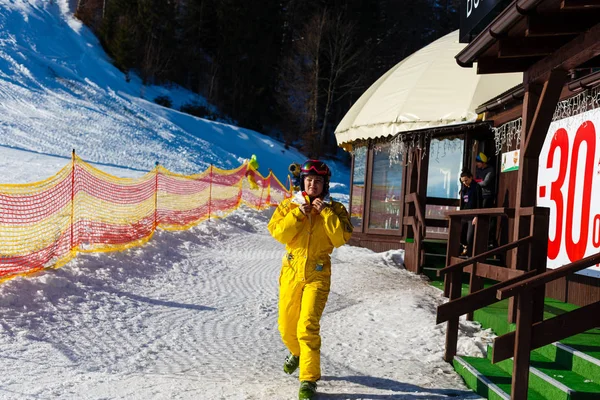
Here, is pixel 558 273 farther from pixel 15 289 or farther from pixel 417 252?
pixel 417 252

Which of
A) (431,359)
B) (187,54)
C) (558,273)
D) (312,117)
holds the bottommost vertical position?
(431,359)

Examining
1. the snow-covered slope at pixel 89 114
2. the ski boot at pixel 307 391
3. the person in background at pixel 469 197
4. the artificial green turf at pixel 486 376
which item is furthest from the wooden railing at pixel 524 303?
the snow-covered slope at pixel 89 114

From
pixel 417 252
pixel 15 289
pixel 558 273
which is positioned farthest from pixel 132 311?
pixel 417 252

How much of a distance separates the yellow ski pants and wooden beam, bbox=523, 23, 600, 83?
8.65ft

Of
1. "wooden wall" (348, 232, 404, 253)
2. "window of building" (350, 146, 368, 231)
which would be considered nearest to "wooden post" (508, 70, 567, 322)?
"wooden wall" (348, 232, 404, 253)

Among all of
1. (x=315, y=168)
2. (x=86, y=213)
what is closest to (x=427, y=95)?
(x=86, y=213)

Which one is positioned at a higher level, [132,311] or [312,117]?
[312,117]

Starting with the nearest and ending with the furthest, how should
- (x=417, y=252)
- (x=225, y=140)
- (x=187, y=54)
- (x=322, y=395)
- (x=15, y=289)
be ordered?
(x=322, y=395) → (x=15, y=289) → (x=417, y=252) → (x=225, y=140) → (x=187, y=54)

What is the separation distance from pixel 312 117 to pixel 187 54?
13.5m

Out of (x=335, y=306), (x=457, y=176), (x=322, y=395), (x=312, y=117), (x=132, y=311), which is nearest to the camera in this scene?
(x=322, y=395)

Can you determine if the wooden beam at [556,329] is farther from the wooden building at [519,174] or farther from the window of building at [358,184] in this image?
the window of building at [358,184]

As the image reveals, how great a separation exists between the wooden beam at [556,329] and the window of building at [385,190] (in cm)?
985

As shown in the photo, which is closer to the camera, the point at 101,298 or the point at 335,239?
the point at 335,239

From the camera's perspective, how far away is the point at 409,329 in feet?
22.8
